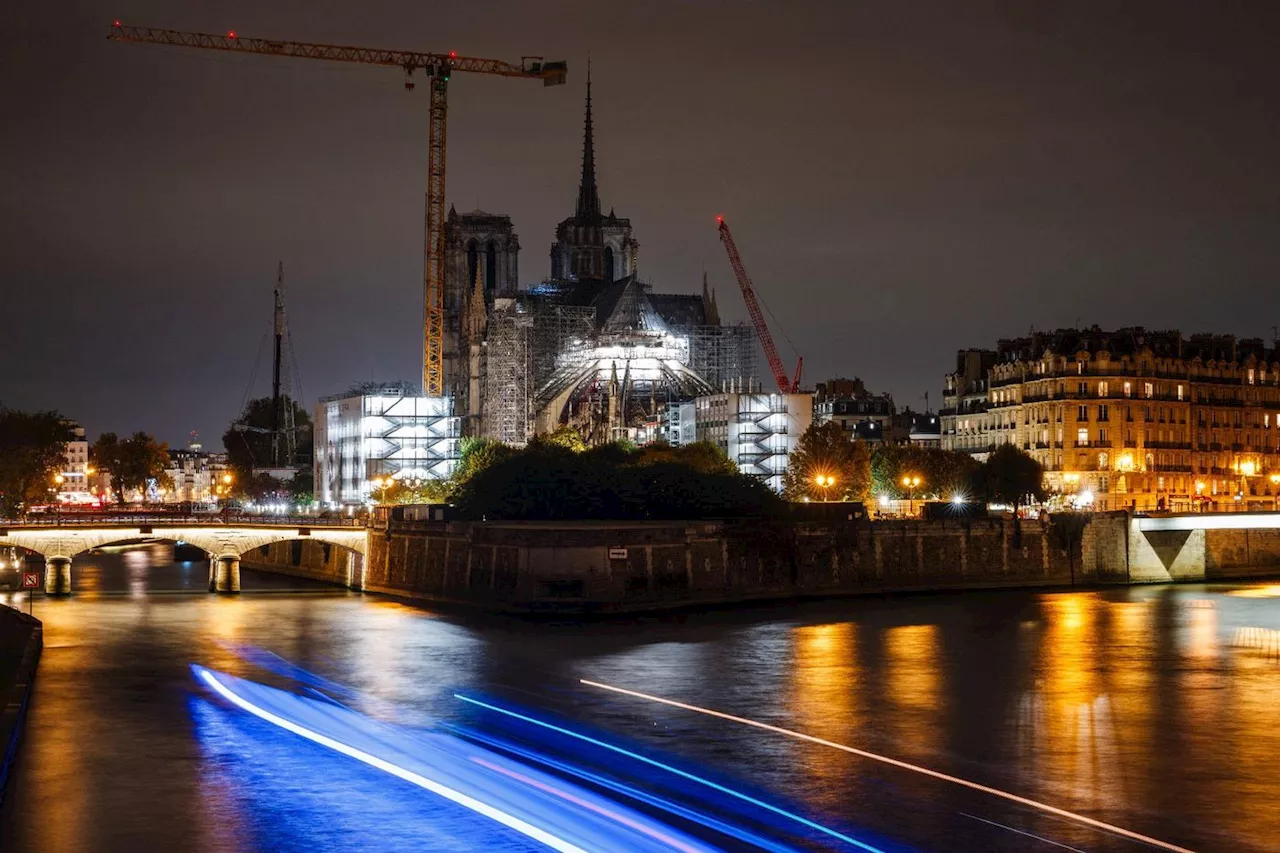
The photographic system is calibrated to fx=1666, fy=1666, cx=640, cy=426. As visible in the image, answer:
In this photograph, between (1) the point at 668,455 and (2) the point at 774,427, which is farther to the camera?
(2) the point at 774,427

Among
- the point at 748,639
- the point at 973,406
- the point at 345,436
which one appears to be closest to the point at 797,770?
the point at 748,639

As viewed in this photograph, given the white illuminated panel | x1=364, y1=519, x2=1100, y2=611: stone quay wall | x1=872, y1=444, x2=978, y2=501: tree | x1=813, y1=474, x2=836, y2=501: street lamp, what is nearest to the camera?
x1=364, y1=519, x2=1100, y2=611: stone quay wall

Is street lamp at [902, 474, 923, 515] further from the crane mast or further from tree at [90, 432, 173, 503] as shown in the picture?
tree at [90, 432, 173, 503]

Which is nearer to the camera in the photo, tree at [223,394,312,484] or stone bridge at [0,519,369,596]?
stone bridge at [0,519,369,596]

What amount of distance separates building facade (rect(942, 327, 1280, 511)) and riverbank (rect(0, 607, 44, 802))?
6348cm

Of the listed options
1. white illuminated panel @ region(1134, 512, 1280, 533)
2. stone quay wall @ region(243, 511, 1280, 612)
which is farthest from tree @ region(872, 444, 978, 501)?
white illuminated panel @ region(1134, 512, 1280, 533)

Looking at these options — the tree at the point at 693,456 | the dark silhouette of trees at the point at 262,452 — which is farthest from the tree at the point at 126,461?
the tree at the point at 693,456

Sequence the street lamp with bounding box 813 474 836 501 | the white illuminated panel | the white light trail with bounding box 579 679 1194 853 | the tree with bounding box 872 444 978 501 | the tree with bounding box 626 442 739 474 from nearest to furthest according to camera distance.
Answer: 1. the white light trail with bounding box 579 679 1194 853
2. the white illuminated panel
3. the tree with bounding box 626 442 739 474
4. the street lamp with bounding box 813 474 836 501
5. the tree with bounding box 872 444 978 501

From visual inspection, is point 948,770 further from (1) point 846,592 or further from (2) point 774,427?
(2) point 774,427

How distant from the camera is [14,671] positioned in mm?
38812

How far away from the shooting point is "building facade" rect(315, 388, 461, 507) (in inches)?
4540

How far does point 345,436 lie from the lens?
121375 millimetres

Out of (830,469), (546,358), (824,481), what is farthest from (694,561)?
(546,358)

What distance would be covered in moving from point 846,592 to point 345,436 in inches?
2448
